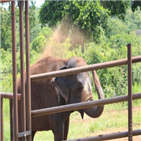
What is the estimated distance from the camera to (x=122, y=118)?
7.80m

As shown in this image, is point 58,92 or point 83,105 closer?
point 83,105

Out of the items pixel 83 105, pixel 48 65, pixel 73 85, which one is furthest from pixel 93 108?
pixel 83 105

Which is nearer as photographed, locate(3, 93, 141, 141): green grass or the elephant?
the elephant

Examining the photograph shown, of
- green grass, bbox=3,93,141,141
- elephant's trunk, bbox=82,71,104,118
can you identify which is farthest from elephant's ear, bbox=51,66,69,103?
green grass, bbox=3,93,141,141

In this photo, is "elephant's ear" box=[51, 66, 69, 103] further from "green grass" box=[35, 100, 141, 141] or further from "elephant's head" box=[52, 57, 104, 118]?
"green grass" box=[35, 100, 141, 141]

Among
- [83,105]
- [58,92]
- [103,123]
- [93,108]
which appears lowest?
[83,105]

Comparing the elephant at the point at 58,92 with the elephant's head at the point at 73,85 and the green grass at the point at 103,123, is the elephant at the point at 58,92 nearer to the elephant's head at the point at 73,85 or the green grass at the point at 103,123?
the elephant's head at the point at 73,85

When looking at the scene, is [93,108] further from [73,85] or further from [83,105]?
[83,105]

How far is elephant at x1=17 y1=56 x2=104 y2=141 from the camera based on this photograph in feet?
15.0

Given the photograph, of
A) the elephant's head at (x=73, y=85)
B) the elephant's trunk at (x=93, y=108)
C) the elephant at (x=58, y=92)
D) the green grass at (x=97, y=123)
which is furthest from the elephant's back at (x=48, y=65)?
the green grass at (x=97, y=123)

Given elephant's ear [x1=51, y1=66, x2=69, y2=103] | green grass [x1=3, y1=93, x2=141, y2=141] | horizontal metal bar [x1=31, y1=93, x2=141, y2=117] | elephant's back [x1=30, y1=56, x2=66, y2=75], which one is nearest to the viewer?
horizontal metal bar [x1=31, y1=93, x2=141, y2=117]

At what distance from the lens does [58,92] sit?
476 cm

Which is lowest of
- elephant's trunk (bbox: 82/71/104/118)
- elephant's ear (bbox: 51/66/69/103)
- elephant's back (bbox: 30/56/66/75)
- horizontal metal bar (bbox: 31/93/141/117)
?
horizontal metal bar (bbox: 31/93/141/117)

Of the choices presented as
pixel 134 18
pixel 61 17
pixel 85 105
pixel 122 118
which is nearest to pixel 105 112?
pixel 122 118
